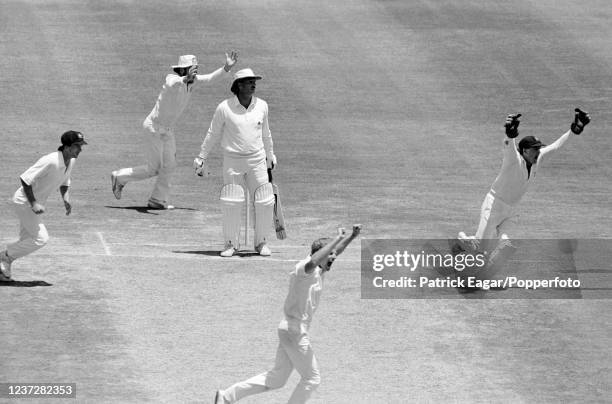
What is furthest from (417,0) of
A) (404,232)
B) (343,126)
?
(404,232)

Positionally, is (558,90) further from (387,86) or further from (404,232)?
(404,232)

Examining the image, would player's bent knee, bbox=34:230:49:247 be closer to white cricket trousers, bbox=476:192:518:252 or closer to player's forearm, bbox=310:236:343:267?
player's forearm, bbox=310:236:343:267

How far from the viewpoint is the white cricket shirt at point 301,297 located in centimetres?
1452

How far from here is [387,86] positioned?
33969mm

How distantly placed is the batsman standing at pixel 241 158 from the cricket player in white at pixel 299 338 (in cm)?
615

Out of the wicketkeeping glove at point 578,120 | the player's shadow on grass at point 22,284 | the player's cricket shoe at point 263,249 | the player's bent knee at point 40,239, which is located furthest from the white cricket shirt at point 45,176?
the wicketkeeping glove at point 578,120

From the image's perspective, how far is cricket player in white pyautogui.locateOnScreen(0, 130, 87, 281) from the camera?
18.4 metres

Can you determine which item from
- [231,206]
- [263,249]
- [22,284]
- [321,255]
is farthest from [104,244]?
[321,255]

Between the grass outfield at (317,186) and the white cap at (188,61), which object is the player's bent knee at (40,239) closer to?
the grass outfield at (317,186)

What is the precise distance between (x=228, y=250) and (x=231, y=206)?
663 millimetres

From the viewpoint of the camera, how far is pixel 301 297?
1459 cm

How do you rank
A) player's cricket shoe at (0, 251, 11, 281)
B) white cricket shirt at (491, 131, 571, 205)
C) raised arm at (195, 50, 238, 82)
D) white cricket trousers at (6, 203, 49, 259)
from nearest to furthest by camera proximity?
white cricket trousers at (6, 203, 49, 259), player's cricket shoe at (0, 251, 11, 281), white cricket shirt at (491, 131, 571, 205), raised arm at (195, 50, 238, 82)

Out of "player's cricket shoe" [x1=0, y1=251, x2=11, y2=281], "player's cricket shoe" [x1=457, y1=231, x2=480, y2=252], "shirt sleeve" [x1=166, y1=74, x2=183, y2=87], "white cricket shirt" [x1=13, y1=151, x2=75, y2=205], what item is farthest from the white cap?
"player's cricket shoe" [x1=457, y1=231, x2=480, y2=252]

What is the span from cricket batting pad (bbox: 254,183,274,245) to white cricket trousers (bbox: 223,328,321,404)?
6246 millimetres
